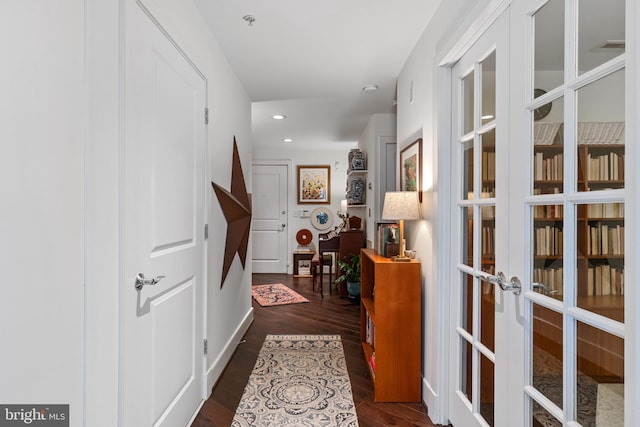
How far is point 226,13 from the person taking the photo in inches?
85.7

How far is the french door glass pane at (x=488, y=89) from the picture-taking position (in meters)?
1.59

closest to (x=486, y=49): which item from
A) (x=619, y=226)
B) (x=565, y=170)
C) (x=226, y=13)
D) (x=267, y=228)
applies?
(x=565, y=170)

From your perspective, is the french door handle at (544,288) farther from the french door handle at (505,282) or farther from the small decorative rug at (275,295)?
the small decorative rug at (275,295)

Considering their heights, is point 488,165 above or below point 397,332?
above

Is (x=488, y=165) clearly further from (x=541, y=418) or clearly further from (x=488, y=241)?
(x=541, y=418)

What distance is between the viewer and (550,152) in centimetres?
121

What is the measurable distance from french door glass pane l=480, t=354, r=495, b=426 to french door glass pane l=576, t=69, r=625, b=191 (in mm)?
974

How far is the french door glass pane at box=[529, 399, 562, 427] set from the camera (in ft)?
3.90

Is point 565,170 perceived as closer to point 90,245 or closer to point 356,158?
point 90,245

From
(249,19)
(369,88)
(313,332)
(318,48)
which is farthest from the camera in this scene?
(313,332)

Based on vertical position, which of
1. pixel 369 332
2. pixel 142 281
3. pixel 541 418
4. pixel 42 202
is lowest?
pixel 369 332

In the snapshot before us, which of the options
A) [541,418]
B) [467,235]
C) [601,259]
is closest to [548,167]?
[601,259]

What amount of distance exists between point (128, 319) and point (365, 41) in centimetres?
223

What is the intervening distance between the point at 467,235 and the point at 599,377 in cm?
95
